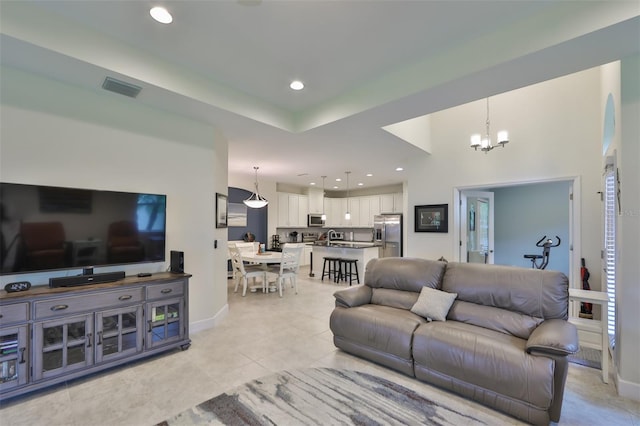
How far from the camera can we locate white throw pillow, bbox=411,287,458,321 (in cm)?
285

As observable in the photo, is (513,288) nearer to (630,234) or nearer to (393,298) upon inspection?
(630,234)

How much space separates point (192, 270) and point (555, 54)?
4.23 meters

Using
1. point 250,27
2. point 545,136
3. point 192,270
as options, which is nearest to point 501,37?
point 250,27

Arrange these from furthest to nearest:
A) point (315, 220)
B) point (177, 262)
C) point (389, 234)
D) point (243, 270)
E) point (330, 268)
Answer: point (315, 220) < point (389, 234) < point (330, 268) < point (243, 270) < point (177, 262)

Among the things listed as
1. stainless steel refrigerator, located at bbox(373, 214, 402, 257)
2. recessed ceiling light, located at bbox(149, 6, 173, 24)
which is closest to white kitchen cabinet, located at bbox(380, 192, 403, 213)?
stainless steel refrigerator, located at bbox(373, 214, 402, 257)

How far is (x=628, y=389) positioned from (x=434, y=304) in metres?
1.55

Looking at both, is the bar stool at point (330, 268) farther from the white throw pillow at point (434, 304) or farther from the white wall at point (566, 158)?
the white throw pillow at point (434, 304)

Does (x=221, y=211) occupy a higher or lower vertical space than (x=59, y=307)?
higher

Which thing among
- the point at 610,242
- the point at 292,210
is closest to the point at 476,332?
the point at 610,242

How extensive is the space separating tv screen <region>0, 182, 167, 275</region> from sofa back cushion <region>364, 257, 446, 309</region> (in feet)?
8.16

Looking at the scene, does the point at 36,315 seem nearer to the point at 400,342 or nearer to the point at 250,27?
the point at 250,27

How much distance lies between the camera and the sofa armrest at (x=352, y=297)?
10.7 ft

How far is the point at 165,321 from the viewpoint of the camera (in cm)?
304

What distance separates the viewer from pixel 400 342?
2654mm
